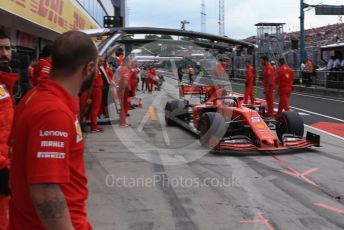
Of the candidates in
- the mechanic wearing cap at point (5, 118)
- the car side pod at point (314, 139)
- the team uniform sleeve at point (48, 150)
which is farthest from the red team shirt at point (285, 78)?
the team uniform sleeve at point (48, 150)

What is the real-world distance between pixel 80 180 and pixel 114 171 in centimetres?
486

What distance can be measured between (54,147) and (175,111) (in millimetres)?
10040

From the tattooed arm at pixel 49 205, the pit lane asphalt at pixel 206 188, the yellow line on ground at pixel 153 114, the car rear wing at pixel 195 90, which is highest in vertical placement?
the car rear wing at pixel 195 90

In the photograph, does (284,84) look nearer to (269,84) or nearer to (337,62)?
(269,84)

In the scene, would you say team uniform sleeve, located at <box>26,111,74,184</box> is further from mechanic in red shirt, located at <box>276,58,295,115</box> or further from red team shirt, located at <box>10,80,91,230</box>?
mechanic in red shirt, located at <box>276,58,295,115</box>

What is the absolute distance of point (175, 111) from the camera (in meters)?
11.9

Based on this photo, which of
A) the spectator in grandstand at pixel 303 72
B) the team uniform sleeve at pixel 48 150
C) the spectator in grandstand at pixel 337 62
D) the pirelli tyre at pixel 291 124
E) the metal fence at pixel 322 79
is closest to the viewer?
the team uniform sleeve at pixel 48 150

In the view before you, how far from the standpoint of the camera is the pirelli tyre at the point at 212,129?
336 inches

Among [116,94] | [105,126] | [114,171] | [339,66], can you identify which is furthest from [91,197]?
[339,66]

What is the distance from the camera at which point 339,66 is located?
25.2 metres

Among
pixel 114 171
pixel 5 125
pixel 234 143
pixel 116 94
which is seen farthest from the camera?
pixel 116 94

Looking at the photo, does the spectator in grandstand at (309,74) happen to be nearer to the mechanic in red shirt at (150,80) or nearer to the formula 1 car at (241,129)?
the mechanic in red shirt at (150,80)

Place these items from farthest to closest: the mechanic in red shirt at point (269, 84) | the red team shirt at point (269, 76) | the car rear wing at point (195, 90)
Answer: the red team shirt at point (269, 76) → the mechanic in red shirt at point (269, 84) → the car rear wing at point (195, 90)

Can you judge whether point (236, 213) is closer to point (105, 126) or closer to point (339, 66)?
point (105, 126)
